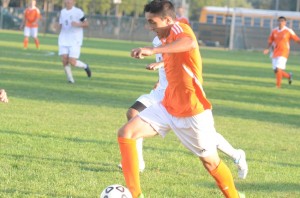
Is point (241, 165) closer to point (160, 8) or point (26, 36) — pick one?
point (160, 8)

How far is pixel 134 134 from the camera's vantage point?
7.21 meters

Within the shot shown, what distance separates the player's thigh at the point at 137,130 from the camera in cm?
720

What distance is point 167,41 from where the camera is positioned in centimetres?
686

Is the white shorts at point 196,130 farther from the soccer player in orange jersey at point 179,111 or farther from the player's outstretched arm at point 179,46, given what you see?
the player's outstretched arm at point 179,46

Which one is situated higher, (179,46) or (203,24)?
(179,46)

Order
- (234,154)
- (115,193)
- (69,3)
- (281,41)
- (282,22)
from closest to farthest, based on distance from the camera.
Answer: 1. (115,193)
2. (234,154)
3. (69,3)
4. (282,22)
5. (281,41)

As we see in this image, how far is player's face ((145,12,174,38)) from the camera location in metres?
6.81

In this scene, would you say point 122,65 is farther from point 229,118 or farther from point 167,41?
point 167,41

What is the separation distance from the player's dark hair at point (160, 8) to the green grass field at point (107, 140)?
180 centimetres

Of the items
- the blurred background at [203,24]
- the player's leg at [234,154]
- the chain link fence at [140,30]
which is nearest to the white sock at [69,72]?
the player's leg at [234,154]

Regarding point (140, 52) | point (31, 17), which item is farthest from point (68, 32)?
point (31, 17)

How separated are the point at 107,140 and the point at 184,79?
4357 mm

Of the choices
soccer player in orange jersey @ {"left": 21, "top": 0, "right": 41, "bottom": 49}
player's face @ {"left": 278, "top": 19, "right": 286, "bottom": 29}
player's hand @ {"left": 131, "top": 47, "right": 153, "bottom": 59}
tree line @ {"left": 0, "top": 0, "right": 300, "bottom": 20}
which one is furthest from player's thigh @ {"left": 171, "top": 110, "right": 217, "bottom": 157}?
tree line @ {"left": 0, "top": 0, "right": 300, "bottom": 20}

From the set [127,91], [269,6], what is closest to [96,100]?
[127,91]
